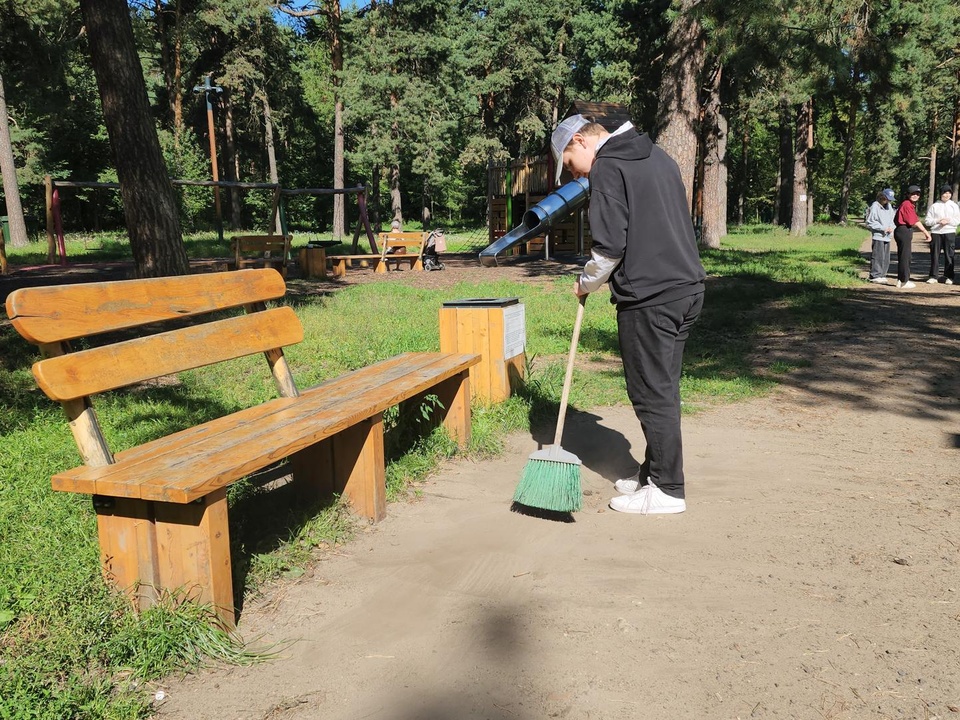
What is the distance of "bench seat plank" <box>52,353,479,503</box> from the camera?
254 centimetres

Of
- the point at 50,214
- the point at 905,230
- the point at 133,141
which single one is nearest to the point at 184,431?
the point at 133,141

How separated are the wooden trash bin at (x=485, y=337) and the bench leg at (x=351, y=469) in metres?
1.83

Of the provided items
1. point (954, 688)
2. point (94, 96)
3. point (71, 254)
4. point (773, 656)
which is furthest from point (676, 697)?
point (94, 96)

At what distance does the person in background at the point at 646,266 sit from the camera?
3598 mm

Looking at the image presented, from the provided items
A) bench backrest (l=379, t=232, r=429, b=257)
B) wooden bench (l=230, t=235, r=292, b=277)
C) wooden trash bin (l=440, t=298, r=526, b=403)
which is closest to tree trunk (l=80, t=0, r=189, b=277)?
wooden trash bin (l=440, t=298, r=526, b=403)

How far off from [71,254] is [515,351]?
1964 centimetres

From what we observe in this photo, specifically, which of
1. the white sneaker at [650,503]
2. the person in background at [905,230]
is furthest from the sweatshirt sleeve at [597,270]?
the person in background at [905,230]

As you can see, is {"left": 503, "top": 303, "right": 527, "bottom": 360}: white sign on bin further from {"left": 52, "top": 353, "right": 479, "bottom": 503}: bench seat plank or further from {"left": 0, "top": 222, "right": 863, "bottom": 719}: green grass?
{"left": 52, "top": 353, "right": 479, "bottom": 503}: bench seat plank

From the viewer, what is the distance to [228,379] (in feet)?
21.6

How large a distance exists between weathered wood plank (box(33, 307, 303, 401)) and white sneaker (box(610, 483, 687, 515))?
6.04 feet

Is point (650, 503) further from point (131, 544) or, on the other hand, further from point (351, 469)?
point (131, 544)

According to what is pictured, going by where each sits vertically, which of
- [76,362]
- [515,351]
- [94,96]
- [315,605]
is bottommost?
[315,605]

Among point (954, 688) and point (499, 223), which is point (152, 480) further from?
point (499, 223)

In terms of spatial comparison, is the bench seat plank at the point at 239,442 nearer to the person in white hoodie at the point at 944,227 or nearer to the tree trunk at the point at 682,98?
the person in white hoodie at the point at 944,227
